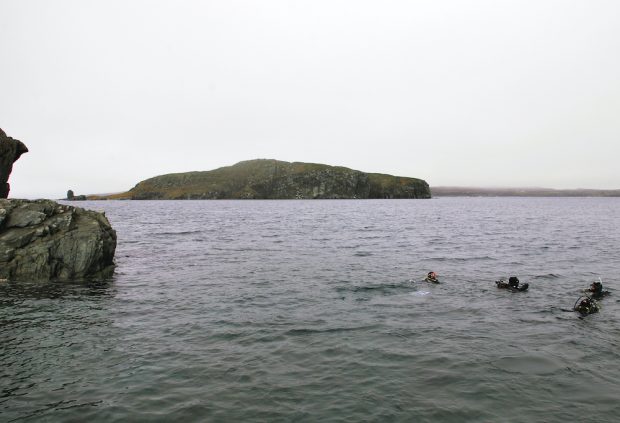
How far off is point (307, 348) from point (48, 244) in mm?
23044

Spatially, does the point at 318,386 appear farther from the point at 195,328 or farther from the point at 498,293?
the point at 498,293

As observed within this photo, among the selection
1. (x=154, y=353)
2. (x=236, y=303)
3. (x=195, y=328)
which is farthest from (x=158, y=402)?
(x=236, y=303)

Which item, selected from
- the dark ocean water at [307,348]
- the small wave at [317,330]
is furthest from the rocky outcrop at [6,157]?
the small wave at [317,330]

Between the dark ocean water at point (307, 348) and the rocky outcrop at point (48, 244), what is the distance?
1954 millimetres

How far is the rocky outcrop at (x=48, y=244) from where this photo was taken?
27.9 meters

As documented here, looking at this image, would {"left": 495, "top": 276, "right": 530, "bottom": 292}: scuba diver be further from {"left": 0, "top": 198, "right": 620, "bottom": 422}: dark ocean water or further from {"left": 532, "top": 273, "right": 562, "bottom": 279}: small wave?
{"left": 532, "top": 273, "right": 562, "bottom": 279}: small wave

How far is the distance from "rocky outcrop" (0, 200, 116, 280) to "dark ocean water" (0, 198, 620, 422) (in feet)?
6.41

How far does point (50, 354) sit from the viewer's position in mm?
15469

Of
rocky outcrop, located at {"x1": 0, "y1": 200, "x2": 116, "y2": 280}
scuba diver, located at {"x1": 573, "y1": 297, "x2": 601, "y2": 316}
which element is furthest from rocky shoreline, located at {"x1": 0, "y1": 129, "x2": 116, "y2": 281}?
scuba diver, located at {"x1": 573, "y1": 297, "x2": 601, "y2": 316}

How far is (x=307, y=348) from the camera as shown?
16156mm

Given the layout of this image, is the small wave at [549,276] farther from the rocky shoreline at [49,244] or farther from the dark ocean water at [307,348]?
the rocky shoreline at [49,244]

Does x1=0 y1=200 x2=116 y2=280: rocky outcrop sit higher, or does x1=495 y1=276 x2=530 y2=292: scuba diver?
x1=0 y1=200 x2=116 y2=280: rocky outcrop

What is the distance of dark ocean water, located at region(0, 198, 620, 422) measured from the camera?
38.8ft

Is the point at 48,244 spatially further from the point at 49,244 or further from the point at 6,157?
the point at 6,157
